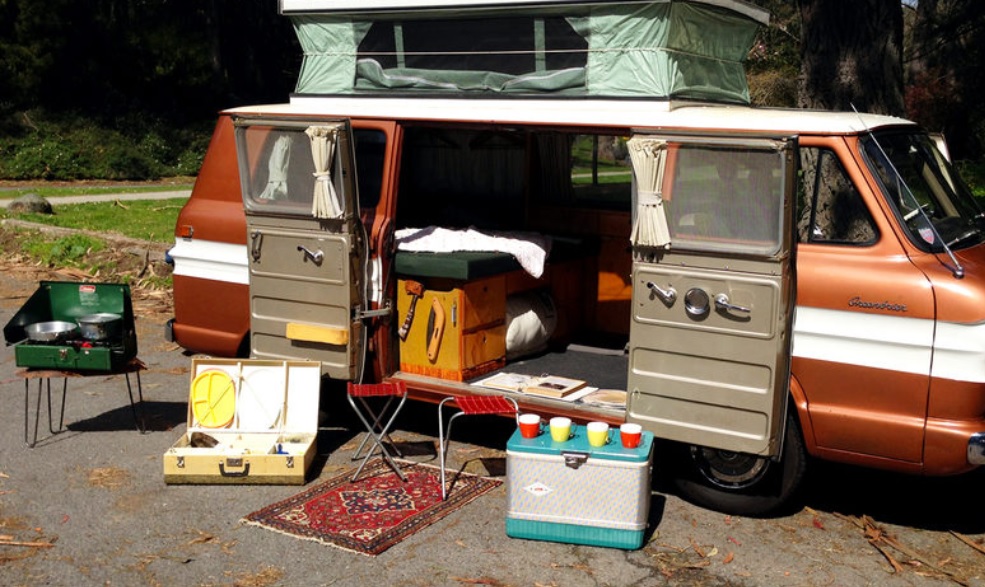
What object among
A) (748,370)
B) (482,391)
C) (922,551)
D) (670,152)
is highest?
(670,152)

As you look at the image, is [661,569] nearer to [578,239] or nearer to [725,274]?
[725,274]

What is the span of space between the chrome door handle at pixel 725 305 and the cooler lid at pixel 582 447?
2.57 ft

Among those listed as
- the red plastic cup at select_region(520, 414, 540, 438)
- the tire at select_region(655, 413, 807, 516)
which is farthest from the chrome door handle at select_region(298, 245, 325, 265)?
the tire at select_region(655, 413, 807, 516)

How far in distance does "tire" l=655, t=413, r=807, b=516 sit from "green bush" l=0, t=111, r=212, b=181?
20620mm

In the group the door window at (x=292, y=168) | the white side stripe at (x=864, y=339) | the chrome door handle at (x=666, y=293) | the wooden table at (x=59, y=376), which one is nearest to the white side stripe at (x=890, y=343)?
the white side stripe at (x=864, y=339)

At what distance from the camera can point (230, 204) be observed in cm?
771

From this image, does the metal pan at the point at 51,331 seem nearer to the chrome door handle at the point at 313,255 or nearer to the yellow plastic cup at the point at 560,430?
the chrome door handle at the point at 313,255

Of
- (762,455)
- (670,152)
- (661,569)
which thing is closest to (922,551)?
(762,455)

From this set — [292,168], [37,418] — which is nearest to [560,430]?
[292,168]

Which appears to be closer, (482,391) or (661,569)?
(661,569)

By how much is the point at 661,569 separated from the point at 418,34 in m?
3.82

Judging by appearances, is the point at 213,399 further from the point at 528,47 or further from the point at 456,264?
the point at 528,47

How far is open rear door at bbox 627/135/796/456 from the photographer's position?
215 inches

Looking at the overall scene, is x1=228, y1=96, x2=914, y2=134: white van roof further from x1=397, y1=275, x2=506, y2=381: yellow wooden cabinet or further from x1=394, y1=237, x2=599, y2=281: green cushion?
x1=397, y1=275, x2=506, y2=381: yellow wooden cabinet
